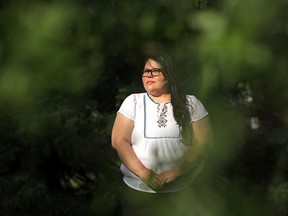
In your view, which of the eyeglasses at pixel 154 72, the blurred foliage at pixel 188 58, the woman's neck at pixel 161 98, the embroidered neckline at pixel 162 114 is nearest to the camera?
the blurred foliage at pixel 188 58

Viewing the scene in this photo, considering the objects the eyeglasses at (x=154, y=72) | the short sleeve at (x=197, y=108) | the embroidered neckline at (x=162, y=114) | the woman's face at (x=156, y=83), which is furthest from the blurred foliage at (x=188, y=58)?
the embroidered neckline at (x=162, y=114)

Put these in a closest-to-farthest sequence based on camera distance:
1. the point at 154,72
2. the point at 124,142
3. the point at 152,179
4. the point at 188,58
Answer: the point at 188,58 → the point at 152,179 → the point at 154,72 → the point at 124,142

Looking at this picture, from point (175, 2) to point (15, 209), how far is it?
318 cm

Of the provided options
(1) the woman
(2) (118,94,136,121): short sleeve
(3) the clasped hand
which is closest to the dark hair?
(1) the woman

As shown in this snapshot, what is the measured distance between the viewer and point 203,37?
108cm

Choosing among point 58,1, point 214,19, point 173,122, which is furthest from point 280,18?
point 173,122

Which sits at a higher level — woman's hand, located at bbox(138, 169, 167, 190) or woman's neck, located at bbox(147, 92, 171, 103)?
woman's neck, located at bbox(147, 92, 171, 103)

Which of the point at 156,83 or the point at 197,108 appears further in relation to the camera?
the point at 156,83

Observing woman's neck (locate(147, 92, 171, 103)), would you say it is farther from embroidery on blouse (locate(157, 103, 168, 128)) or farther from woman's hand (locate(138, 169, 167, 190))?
woman's hand (locate(138, 169, 167, 190))

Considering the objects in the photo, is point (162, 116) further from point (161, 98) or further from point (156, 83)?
point (156, 83)

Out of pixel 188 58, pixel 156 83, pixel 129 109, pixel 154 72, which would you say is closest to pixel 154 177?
pixel 188 58

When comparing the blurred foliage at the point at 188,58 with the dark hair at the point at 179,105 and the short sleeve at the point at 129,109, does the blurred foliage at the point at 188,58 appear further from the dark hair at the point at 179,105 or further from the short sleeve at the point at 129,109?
the short sleeve at the point at 129,109

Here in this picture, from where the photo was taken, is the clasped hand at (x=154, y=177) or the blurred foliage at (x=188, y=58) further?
the clasped hand at (x=154, y=177)

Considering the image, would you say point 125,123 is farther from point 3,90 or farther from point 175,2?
point 3,90
